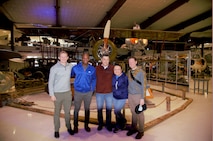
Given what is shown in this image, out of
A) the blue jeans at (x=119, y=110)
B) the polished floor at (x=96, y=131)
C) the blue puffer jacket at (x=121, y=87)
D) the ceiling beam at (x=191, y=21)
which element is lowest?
the polished floor at (x=96, y=131)

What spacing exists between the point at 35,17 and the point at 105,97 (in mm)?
6504

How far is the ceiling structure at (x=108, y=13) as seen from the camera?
702 centimetres

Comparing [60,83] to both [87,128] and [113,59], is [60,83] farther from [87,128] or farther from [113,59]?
[113,59]

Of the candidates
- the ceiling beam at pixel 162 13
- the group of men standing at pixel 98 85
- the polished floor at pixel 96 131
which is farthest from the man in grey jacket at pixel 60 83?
the ceiling beam at pixel 162 13

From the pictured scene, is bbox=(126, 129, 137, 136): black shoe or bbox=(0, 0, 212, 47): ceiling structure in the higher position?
bbox=(0, 0, 212, 47): ceiling structure

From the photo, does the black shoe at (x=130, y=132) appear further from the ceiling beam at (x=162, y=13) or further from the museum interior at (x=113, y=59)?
the ceiling beam at (x=162, y=13)

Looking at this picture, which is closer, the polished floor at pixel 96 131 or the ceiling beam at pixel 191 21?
the polished floor at pixel 96 131

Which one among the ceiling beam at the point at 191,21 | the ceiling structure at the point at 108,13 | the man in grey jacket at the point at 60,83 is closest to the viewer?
the man in grey jacket at the point at 60,83

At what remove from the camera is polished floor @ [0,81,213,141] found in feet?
9.29

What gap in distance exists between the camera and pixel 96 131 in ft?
10.1

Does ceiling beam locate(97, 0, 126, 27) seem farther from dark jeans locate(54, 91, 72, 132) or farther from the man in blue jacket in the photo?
dark jeans locate(54, 91, 72, 132)

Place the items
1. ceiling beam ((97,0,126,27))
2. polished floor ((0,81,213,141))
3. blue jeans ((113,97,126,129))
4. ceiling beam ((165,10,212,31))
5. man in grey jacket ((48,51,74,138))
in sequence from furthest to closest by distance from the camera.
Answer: ceiling beam ((165,10,212,31)), ceiling beam ((97,0,126,27)), blue jeans ((113,97,126,129)), polished floor ((0,81,213,141)), man in grey jacket ((48,51,74,138))

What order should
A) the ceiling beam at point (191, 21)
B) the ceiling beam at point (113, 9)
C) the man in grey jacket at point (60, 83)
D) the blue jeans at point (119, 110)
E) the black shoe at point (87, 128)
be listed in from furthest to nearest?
the ceiling beam at point (191, 21)
the ceiling beam at point (113, 9)
the black shoe at point (87, 128)
the blue jeans at point (119, 110)
the man in grey jacket at point (60, 83)

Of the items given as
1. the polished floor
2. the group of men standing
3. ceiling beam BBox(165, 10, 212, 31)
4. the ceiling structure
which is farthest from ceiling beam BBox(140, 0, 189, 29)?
the group of men standing
